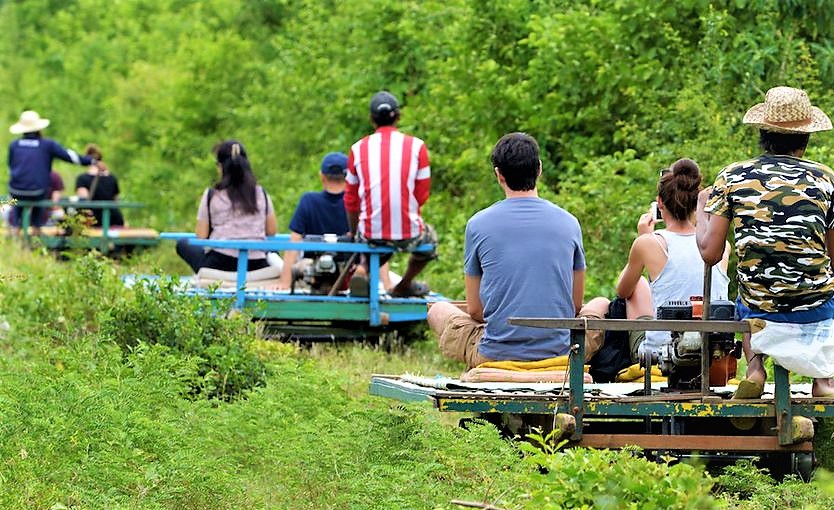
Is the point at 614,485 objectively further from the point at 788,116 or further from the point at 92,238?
the point at 92,238

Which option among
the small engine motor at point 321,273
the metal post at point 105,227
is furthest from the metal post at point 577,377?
the metal post at point 105,227

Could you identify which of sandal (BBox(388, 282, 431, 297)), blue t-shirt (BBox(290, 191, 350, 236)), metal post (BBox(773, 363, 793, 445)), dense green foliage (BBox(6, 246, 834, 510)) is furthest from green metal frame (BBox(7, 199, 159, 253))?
metal post (BBox(773, 363, 793, 445))

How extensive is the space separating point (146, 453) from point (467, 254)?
6.53ft

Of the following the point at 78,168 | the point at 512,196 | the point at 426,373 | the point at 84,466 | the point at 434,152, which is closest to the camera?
the point at 84,466

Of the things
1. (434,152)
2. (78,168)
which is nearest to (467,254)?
(434,152)

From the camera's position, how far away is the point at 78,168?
41.7 meters

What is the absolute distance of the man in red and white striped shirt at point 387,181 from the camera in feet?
43.7

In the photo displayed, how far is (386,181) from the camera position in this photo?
13312 millimetres

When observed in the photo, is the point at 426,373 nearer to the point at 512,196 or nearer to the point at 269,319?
the point at 269,319

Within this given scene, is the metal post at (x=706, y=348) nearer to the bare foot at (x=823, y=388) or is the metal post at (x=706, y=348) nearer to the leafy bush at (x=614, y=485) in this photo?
the bare foot at (x=823, y=388)

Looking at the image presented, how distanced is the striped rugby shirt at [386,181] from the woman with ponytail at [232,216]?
1.12m

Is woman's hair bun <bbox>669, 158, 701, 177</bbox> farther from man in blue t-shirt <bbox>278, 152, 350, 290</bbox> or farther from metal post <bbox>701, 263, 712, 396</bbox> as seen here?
man in blue t-shirt <bbox>278, 152, 350, 290</bbox>

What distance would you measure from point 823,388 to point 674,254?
1.23 m

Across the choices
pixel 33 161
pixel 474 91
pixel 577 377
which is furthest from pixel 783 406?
pixel 33 161
